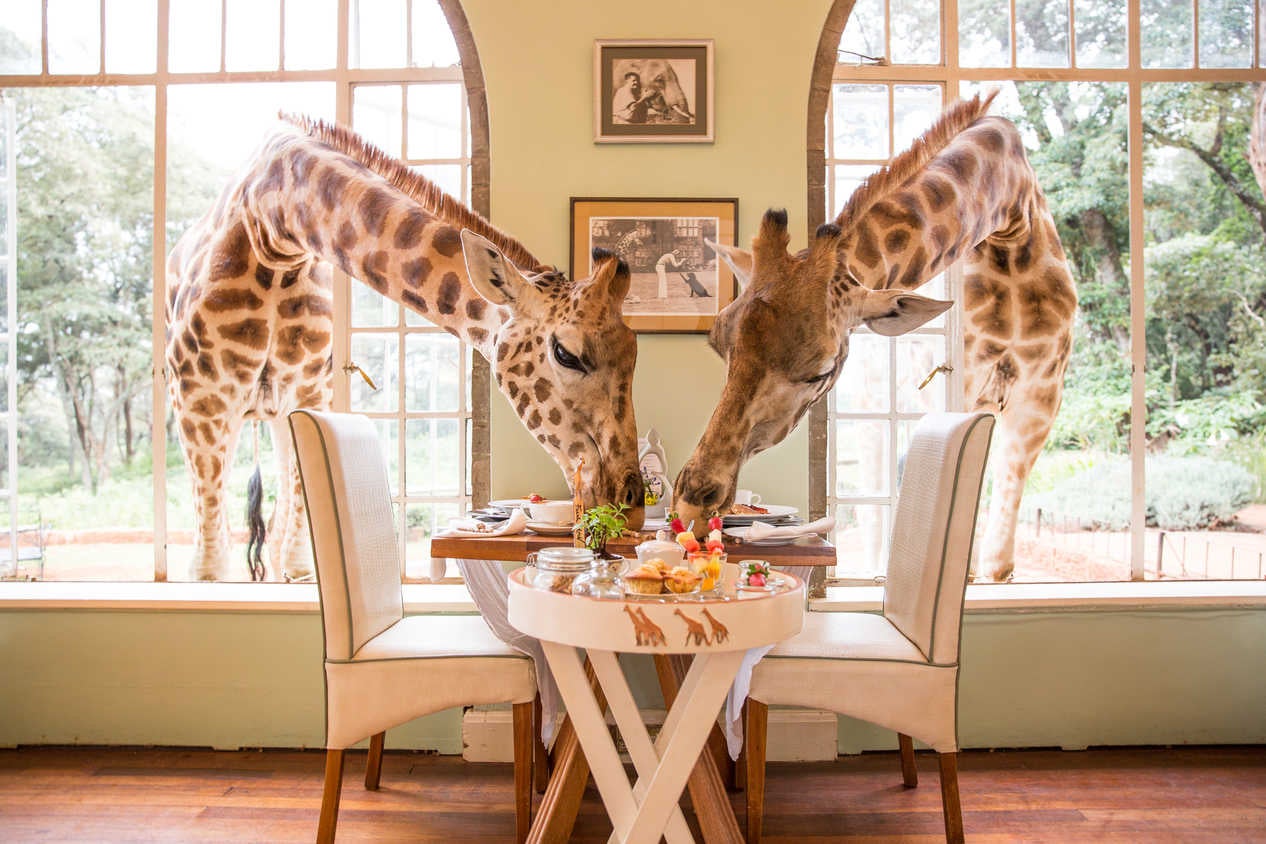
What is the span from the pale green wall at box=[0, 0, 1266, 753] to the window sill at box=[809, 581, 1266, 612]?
0.04m

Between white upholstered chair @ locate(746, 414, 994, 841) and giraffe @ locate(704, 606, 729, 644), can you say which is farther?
white upholstered chair @ locate(746, 414, 994, 841)

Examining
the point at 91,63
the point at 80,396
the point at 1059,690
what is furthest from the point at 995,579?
the point at 80,396

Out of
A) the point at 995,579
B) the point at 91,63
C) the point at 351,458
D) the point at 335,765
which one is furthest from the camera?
the point at 91,63

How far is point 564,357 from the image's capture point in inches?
96.6

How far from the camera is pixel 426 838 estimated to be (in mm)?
2357

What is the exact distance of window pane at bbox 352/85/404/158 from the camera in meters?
3.36

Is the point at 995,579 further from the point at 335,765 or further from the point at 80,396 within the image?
the point at 80,396

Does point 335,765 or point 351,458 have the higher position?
point 351,458

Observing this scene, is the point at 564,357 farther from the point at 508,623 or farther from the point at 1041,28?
the point at 1041,28

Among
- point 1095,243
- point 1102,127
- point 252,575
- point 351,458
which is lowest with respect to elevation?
point 252,575

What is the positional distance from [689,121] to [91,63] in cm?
622

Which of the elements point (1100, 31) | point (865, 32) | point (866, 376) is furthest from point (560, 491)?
point (1100, 31)

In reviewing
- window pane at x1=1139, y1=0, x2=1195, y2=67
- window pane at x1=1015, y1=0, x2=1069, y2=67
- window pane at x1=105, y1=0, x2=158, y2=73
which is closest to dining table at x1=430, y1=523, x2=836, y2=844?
window pane at x1=105, y1=0, x2=158, y2=73

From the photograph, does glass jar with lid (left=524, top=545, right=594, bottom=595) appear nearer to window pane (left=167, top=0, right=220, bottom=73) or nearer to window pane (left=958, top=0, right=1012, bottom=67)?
window pane (left=167, top=0, right=220, bottom=73)
